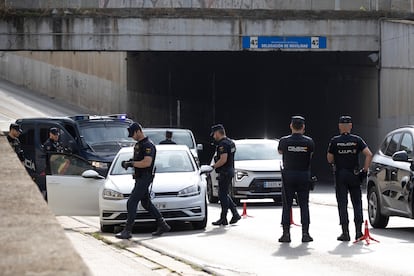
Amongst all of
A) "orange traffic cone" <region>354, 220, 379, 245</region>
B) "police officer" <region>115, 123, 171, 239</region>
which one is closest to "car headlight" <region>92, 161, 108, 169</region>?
"police officer" <region>115, 123, 171, 239</region>

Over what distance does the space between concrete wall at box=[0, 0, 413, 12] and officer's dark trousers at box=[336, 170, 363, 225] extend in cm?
2706

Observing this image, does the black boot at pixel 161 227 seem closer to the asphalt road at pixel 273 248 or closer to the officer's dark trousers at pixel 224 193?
the asphalt road at pixel 273 248

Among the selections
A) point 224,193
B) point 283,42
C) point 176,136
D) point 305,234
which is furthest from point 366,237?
point 283,42

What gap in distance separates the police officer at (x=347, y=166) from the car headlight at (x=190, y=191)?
3.11 m

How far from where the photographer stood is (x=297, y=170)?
15297 mm

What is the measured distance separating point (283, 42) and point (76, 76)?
2818cm

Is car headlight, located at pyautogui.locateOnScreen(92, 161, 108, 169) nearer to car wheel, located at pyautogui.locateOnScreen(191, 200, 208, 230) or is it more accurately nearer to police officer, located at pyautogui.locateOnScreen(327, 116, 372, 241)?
car wheel, located at pyautogui.locateOnScreen(191, 200, 208, 230)

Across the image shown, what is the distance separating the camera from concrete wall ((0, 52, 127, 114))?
5847 centimetres

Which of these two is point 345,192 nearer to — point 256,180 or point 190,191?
point 190,191

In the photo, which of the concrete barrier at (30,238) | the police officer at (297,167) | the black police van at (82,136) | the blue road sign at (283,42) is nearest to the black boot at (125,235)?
the police officer at (297,167)

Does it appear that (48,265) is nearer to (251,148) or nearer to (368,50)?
(251,148)

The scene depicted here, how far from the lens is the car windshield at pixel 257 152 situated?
26.6 metres

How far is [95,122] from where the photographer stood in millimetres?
27953

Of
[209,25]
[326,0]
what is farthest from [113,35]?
[326,0]
